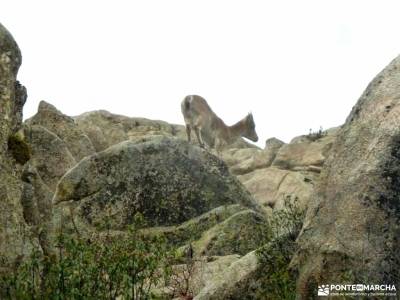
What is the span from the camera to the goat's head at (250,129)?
130ft

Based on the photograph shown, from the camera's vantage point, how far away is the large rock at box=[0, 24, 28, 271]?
9188 millimetres

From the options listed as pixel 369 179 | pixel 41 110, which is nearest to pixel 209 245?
pixel 369 179

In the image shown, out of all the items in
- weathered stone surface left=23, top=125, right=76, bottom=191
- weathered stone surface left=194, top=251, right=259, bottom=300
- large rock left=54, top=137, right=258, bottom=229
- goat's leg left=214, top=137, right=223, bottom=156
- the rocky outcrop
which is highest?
the rocky outcrop

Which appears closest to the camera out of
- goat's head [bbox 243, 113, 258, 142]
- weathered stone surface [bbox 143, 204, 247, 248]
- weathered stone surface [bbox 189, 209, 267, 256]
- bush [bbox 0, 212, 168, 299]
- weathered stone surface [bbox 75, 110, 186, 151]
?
bush [bbox 0, 212, 168, 299]

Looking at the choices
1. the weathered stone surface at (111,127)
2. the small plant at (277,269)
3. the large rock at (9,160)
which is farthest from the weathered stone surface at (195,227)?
the weathered stone surface at (111,127)

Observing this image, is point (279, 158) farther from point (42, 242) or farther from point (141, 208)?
point (42, 242)

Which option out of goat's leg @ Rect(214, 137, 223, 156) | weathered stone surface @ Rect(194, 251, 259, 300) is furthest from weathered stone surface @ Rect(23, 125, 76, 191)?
goat's leg @ Rect(214, 137, 223, 156)

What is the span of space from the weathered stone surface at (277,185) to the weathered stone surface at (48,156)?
863 centimetres

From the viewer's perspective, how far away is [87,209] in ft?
51.6

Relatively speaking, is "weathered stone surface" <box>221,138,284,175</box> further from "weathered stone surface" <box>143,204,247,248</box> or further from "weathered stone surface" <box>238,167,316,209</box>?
"weathered stone surface" <box>143,204,247,248</box>

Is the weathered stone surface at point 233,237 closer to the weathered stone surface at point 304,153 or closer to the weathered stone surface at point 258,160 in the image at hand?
the weathered stone surface at point 304,153

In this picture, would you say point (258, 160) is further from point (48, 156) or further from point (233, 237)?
point (233, 237)

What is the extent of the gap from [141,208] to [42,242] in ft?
16.9

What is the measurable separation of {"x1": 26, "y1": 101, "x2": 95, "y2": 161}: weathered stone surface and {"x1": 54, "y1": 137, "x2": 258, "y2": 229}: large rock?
28.7ft
